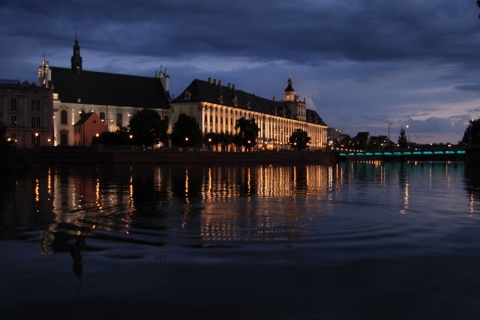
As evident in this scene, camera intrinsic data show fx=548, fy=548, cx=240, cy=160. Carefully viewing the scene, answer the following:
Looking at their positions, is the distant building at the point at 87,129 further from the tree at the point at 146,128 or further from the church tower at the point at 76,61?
the tree at the point at 146,128

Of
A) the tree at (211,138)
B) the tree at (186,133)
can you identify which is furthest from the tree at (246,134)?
the tree at (186,133)

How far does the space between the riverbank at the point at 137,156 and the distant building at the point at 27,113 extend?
54.8 ft

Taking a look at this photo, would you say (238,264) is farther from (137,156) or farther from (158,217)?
(137,156)

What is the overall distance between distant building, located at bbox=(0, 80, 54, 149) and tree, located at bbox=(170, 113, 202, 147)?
27.8m

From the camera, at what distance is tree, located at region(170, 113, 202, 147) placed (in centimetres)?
12675

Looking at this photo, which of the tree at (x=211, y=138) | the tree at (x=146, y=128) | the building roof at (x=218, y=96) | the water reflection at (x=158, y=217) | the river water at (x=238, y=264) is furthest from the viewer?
the building roof at (x=218, y=96)

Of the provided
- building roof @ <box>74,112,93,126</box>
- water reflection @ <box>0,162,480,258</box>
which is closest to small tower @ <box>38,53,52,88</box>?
building roof @ <box>74,112,93,126</box>

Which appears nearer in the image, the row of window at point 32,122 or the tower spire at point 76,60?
the row of window at point 32,122

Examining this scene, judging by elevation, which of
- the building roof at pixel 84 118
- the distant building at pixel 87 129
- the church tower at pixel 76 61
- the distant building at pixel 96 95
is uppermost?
the church tower at pixel 76 61

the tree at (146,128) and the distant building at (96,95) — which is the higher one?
the distant building at (96,95)

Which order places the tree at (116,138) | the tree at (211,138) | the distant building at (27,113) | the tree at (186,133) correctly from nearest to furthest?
1. the distant building at (27,113)
2. the tree at (116,138)
3. the tree at (186,133)
4. the tree at (211,138)

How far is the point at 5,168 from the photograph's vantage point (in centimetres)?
6431

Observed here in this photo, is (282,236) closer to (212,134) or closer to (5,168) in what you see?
(5,168)

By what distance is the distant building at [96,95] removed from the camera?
14308 cm
